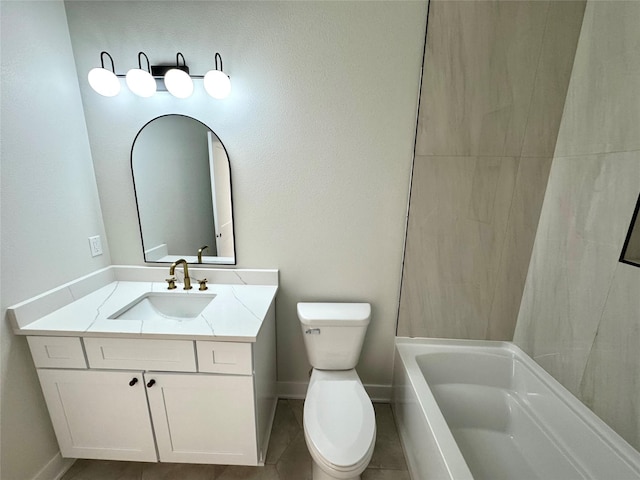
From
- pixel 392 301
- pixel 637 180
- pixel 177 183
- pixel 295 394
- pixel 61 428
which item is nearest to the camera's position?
pixel 637 180

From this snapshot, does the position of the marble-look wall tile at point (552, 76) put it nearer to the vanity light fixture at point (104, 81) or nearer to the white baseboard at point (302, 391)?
the white baseboard at point (302, 391)

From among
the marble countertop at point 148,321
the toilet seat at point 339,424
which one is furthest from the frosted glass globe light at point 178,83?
the toilet seat at point 339,424

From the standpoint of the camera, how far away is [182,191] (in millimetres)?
1548

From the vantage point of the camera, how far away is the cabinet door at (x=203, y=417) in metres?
1.17

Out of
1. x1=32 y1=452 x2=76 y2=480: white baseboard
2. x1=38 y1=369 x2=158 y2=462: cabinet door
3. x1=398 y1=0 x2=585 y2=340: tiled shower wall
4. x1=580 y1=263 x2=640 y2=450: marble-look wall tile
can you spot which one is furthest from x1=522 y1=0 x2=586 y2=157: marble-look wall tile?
x1=32 y1=452 x2=76 y2=480: white baseboard

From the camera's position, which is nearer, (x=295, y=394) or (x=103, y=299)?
(x=103, y=299)

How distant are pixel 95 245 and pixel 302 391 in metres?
1.57

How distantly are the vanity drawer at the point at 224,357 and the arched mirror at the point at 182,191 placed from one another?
1.92 feet

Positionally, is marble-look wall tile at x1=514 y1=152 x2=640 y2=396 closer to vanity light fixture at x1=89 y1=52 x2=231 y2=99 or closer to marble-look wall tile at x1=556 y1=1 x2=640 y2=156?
marble-look wall tile at x1=556 y1=1 x2=640 y2=156

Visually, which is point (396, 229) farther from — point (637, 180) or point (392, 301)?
point (637, 180)

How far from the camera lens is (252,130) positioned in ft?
4.74

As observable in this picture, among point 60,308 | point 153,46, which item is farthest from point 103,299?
point 153,46

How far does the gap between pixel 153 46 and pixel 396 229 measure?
5.27 feet

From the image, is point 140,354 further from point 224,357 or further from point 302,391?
point 302,391
